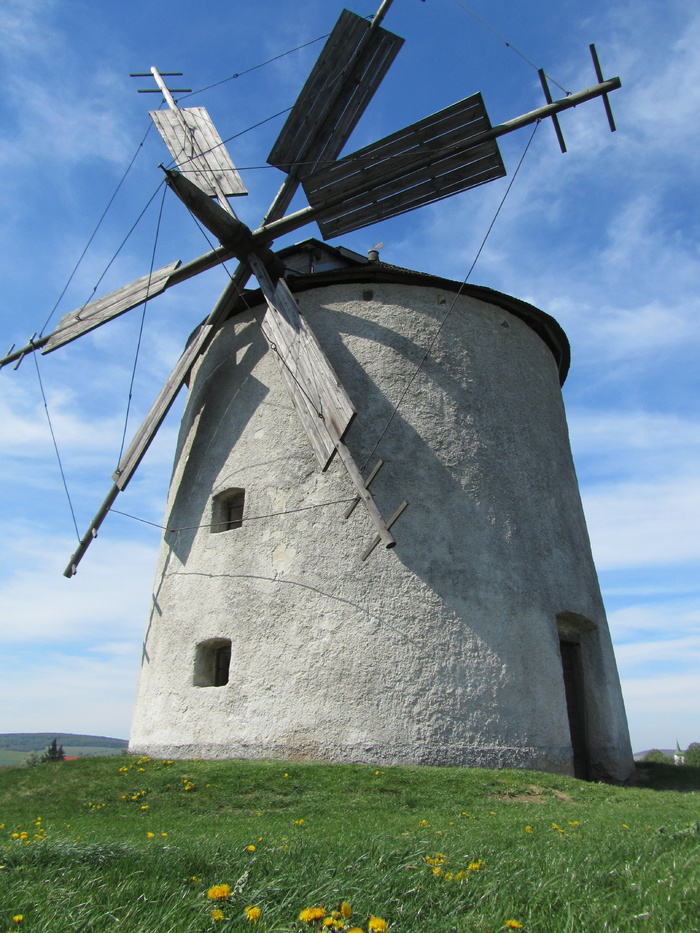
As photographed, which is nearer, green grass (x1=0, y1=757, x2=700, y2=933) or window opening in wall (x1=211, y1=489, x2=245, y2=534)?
green grass (x1=0, y1=757, x2=700, y2=933)

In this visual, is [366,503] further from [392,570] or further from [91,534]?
[91,534]

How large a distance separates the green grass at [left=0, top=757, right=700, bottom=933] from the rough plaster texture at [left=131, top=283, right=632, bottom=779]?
1.20 m

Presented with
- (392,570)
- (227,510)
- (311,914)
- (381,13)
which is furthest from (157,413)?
(311,914)

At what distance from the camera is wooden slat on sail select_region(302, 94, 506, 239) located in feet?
29.2

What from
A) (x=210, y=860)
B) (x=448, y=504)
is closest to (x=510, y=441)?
(x=448, y=504)

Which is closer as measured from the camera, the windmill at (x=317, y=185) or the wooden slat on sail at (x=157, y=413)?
the windmill at (x=317, y=185)

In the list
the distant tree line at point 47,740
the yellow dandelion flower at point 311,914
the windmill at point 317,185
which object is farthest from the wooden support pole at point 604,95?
the distant tree line at point 47,740

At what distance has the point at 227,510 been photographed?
1038 cm

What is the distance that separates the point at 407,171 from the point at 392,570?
17.2 ft

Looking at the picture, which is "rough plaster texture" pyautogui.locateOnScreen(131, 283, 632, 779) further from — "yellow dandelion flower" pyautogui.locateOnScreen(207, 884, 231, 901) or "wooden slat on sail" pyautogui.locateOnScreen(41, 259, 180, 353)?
"yellow dandelion flower" pyautogui.locateOnScreen(207, 884, 231, 901)

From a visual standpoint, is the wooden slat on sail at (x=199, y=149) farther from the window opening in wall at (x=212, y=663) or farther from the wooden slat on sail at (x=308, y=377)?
the window opening in wall at (x=212, y=663)

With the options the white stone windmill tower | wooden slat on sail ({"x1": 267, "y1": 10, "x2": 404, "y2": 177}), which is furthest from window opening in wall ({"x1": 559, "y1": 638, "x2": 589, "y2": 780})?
wooden slat on sail ({"x1": 267, "y1": 10, "x2": 404, "y2": 177})

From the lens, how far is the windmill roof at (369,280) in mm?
10344

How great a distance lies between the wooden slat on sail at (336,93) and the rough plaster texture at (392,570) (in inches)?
88.0
